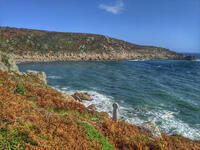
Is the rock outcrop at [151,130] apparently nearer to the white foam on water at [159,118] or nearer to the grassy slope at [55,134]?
the grassy slope at [55,134]

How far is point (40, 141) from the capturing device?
193 inches

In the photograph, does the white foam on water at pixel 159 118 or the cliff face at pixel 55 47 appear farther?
the cliff face at pixel 55 47

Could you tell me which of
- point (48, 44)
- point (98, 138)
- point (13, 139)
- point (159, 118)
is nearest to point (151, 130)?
point (98, 138)

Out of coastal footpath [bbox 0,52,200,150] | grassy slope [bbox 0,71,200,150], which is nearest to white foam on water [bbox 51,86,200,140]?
coastal footpath [bbox 0,52,200,150]

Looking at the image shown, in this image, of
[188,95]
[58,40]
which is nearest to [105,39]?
[58,40]

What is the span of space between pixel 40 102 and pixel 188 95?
72.3 ft

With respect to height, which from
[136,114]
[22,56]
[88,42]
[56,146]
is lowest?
[136,114]

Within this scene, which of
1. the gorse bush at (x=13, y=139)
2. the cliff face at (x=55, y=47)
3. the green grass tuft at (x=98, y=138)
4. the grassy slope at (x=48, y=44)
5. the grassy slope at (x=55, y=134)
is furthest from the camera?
the grassy slope at (x=48, y=44)

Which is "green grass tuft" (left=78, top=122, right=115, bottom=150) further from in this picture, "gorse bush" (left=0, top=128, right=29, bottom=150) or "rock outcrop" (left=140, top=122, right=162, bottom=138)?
"rock outcrop" (left=140, top=122, right=162, bottom=138)

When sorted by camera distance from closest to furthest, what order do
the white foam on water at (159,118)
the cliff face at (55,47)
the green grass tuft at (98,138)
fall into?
the green grass tuft at (98,138)
the white foam on water at (159,118)
the cliff face at (55,47)

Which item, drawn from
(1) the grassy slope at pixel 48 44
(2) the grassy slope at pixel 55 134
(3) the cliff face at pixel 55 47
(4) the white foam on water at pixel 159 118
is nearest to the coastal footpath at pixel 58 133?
(2) the grassy slope at pixel 55 134

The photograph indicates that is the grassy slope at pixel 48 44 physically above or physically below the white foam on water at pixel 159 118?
above

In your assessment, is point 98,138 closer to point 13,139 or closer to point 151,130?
point 13,139

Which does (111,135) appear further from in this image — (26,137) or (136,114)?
(136,114)
